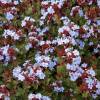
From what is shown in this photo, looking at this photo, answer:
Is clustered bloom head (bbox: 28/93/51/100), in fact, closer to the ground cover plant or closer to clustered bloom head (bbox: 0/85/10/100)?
the ground cover plant

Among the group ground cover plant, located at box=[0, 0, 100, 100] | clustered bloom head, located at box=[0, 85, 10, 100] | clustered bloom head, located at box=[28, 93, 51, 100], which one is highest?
ground cover plant, located at box=[0, 0, 100, 100]

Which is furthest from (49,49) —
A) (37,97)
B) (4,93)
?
(4,93)

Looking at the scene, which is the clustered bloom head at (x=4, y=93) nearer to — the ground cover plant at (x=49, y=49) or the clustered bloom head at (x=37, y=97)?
the ground cover plant at (x=49, y=49)

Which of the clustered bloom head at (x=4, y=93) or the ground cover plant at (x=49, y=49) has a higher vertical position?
the ground cover plant at (x=49, y=49)

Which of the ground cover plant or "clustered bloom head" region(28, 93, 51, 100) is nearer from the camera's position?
"clustered bloom head" region(28, 93, 51, 100)

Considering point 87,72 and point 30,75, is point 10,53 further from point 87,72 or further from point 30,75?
point 87,72

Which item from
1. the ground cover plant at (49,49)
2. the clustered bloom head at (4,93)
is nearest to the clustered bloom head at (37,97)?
the ground cover plant at (49,49)

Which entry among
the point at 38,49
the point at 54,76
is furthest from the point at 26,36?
the point at 54,76

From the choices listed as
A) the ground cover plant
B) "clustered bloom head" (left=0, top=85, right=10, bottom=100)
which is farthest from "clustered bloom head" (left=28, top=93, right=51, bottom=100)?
"clustered bloom head" (left=0, top=85, right=10, bottom=100)

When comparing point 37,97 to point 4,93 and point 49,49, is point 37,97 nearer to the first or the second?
point 4,93
